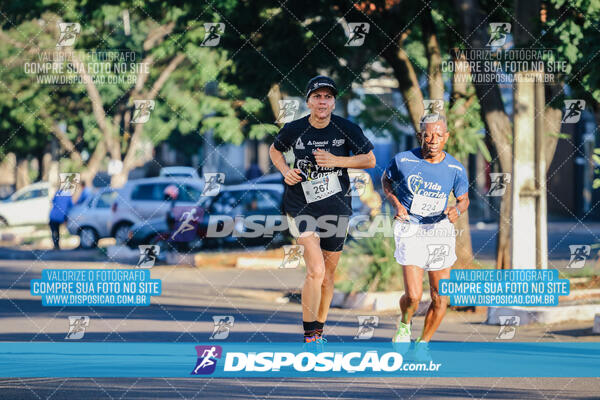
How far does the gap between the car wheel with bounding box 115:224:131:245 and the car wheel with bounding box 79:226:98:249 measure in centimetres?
57

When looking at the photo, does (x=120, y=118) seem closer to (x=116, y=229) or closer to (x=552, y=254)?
(x=116, y=229)

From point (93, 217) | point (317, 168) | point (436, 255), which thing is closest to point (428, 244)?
point (436, 255)

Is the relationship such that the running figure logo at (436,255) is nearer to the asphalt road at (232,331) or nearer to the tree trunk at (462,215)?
the asphalt road at (232,331)

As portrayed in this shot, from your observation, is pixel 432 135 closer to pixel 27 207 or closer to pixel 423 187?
pixel 423 187

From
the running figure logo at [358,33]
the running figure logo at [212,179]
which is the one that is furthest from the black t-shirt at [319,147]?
the running figure logo at [358,33]

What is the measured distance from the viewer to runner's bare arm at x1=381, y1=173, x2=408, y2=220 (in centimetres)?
838

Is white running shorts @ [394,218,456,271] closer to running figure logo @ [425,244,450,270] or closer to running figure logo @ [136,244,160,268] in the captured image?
running figure logo @ [425,244,450,270]

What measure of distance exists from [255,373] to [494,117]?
6.51 m

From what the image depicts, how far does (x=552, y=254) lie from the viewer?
22.0 metres

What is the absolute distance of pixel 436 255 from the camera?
27.8 ft

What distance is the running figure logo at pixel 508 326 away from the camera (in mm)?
11387

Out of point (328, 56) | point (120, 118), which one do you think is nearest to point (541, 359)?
point (328, 56)

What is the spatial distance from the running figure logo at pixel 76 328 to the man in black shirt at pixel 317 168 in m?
3.45

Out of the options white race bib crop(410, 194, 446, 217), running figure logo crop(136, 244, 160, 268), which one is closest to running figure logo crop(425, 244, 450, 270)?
white race bib crop(410, 194, 446, 217)
